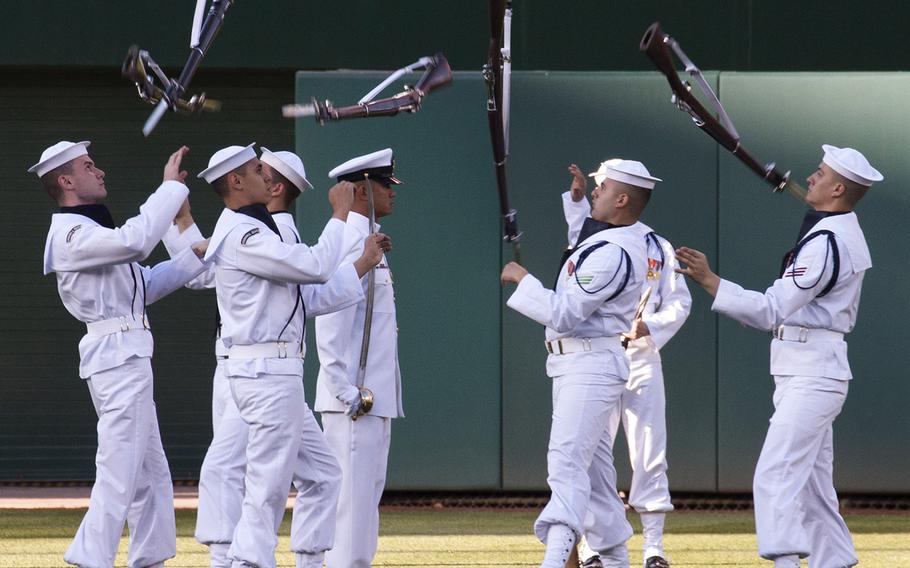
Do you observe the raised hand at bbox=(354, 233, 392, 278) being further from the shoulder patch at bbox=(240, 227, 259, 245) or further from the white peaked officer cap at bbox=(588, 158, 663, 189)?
the white peaked officer cap at bbox=(588, 158, 663, 189)

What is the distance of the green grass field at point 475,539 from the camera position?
8758mm

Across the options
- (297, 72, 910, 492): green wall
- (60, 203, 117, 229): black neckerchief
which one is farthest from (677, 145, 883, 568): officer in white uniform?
(297, 72, 910, 492): green wall

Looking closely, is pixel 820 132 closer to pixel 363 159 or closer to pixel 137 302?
pixel 363 159

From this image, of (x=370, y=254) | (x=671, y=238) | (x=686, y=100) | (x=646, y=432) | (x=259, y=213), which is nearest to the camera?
(x=259, y=213)

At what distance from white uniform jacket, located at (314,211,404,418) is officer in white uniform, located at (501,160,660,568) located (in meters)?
0.63

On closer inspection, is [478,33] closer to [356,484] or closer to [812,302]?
[812,302]

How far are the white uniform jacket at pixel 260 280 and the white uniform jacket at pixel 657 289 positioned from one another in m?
2.47

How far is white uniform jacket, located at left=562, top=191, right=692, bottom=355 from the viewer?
877cm


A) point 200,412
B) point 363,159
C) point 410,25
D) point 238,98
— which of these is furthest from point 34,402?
point 363,159

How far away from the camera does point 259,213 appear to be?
6.70m

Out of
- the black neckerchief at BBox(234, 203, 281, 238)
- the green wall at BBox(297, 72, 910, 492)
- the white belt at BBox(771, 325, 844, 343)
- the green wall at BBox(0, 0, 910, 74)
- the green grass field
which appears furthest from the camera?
the green wall at BBox(0, 0, 910, 74)

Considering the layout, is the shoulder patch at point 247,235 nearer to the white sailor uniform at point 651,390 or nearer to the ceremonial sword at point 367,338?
the ceremonial sword at point 367,338

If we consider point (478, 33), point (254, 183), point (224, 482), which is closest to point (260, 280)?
point (254, 183)

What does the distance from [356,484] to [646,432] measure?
7.28ft
